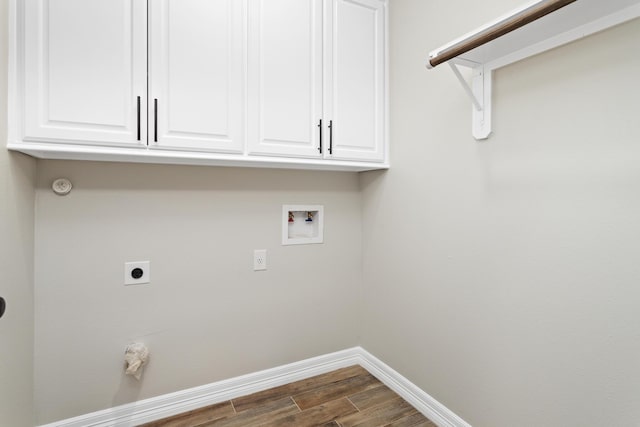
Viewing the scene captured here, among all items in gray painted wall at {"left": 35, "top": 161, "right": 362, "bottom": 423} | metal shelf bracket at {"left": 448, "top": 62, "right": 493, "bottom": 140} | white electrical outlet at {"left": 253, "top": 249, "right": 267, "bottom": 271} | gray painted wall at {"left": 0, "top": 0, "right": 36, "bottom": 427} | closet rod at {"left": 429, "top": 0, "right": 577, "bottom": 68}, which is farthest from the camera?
white electrical outlet at {"left": 253, "top": 249, "right": 267, "bottom": 271}

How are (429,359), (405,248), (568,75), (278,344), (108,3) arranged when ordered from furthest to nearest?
(278,344)
(405,248)
(429,359)
(108,3)
(568,75)

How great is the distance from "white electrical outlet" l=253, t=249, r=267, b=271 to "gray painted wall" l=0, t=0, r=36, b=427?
1.05m

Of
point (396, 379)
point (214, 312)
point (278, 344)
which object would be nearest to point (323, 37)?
point (214, 312)

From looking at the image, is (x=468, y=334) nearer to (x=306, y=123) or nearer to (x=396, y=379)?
(x=396, y=379)

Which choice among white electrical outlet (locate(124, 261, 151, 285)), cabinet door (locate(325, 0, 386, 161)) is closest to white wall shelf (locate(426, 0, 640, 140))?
cabinet door (locate(325, 0, 386, 161))

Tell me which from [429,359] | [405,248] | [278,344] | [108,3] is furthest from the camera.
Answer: [278,344]

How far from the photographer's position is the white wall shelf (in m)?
0.94

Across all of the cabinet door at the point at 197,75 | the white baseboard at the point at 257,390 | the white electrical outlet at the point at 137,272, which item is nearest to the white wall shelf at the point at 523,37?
the cabinet door at the point at 197,75

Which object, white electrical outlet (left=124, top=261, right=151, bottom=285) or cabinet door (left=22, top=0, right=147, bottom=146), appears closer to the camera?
cabinet door (left=22, top=0, right=147, bottom=146)

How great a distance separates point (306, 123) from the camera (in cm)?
171

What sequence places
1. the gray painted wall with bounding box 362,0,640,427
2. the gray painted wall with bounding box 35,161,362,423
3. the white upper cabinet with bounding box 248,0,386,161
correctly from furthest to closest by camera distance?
1. the white upper cabinet with bounding box 248,0,386,161
2. the gray painted wall with bounding box 35,161,362,423
3. the gray painted wall with bounding box 362,0,640,427

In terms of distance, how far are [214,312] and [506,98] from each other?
184 cm

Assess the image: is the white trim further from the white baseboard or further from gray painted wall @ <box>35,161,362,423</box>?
gray painted wall @ <box>35,161,362,423</box>

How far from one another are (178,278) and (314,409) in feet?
3.50
